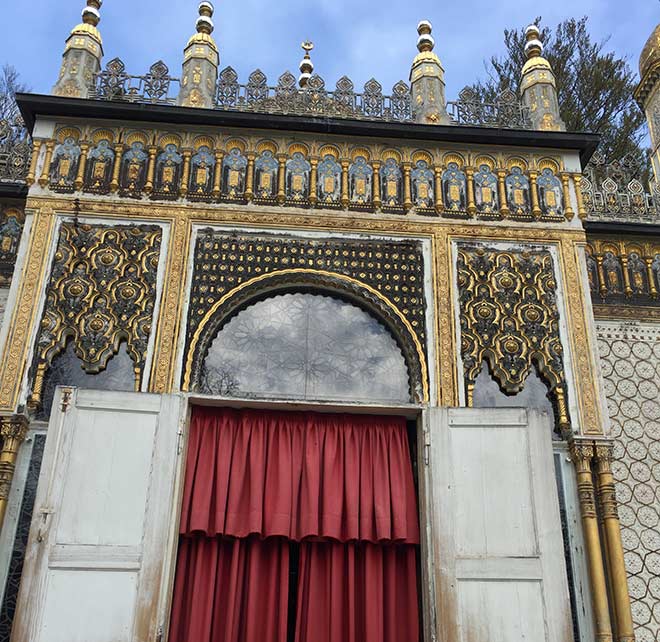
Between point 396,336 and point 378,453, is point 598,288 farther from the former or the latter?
point 378,453

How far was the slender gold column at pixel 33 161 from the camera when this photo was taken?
7.13 m

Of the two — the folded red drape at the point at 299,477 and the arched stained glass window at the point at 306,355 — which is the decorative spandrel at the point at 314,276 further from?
the folded red drape at the point at 299,477

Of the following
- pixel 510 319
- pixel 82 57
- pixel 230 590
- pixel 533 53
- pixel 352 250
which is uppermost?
pixel 533 53

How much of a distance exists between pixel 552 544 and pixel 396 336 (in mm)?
2202

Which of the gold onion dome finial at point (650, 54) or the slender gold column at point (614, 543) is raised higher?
the gold onion dome finial at point (650, 54)

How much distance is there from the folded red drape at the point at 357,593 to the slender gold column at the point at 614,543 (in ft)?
5.23

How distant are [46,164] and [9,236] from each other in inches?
32.6

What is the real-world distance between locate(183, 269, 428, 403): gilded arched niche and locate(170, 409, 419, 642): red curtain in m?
0.53

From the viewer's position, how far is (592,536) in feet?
20.1

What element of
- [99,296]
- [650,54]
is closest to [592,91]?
[650,54]

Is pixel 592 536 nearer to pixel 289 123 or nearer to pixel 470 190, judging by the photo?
pixel 470 190

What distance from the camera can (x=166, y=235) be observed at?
277 inches

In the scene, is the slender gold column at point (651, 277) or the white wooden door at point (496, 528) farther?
the slender gold column at point (651, 277)

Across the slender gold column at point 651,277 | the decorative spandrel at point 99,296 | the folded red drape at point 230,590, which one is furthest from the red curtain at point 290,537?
the slender gold column at point 651,277
